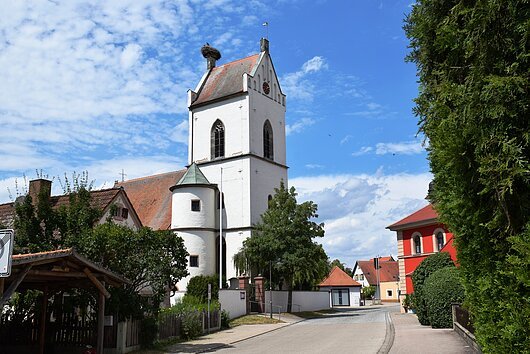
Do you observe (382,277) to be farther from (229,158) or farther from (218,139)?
(229,158)

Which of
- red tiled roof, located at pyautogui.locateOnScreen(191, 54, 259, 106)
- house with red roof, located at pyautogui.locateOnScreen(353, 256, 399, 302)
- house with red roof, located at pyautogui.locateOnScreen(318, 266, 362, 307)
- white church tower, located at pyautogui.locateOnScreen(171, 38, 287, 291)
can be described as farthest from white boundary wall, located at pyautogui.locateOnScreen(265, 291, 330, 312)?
house with red roof, located at pyautogui.locateOnScreen(353, 256, 399, 302)

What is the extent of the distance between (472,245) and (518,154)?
255 centimetres

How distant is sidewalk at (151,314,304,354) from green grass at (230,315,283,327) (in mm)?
740

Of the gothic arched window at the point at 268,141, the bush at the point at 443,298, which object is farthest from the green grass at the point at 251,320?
the gothic arched window at the point at 268,141

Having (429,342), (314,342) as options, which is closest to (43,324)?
(314,342)

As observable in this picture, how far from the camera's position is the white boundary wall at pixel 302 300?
3988cm

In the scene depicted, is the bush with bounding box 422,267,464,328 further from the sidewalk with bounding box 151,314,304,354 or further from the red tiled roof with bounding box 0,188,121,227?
the red tiled roof with bounding box 0,188,121,227

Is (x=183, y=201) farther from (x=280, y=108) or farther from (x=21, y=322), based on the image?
(x=21, y=322)

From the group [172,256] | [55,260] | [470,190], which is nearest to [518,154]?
[470,190]

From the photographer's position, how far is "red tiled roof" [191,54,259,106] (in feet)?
155

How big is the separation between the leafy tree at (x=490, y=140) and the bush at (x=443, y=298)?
1461 cm

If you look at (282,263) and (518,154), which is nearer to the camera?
(518,154)

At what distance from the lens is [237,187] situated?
4403cm

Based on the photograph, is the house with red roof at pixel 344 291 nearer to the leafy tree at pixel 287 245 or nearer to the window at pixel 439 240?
the leafy tree at pixel 287 245
